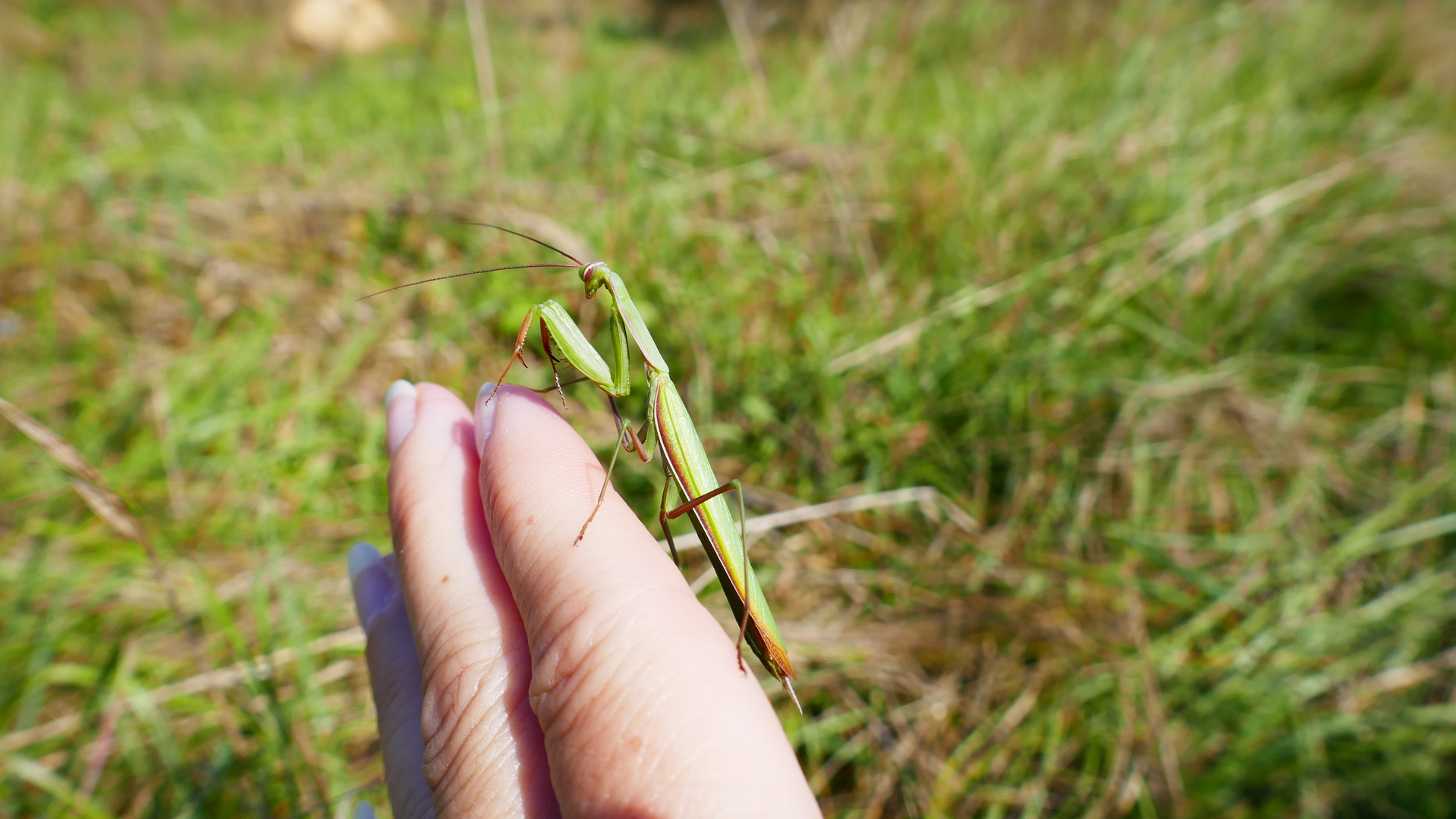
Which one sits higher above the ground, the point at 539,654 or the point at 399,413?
the point at 399,413

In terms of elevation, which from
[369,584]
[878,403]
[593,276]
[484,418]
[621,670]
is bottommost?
[878,403]

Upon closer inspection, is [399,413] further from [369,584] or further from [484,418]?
[369,584]

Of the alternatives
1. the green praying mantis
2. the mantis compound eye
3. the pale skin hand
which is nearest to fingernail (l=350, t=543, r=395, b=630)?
the pale skin hand

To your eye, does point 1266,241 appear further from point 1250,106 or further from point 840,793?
point 840,793

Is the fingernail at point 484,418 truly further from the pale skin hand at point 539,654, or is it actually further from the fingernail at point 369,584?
the fingernail at point 369,584

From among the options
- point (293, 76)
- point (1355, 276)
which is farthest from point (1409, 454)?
point (293, 76)

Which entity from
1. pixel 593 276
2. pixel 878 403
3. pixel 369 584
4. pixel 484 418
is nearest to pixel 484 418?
pixel 484 418
